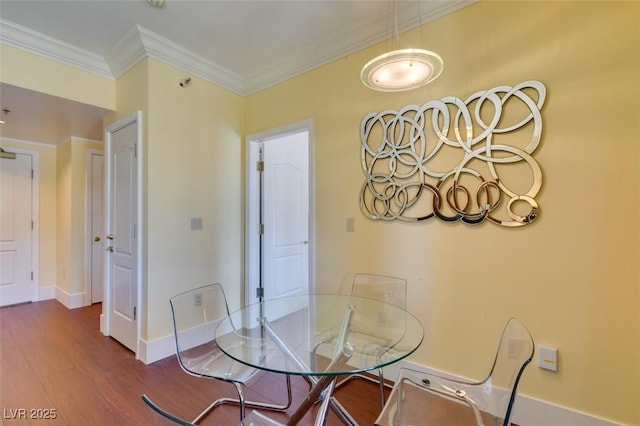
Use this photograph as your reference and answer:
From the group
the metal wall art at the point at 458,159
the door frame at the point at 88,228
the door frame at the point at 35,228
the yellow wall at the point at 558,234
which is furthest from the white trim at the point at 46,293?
the yellow wall at the point at 558,234

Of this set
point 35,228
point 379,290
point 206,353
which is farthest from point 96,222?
point 379,290

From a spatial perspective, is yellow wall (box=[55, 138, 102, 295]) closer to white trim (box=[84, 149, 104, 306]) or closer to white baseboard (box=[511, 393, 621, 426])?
white trim (box=[84, 149, 104, 306])

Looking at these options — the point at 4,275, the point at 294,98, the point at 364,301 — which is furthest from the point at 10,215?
the point at 364,301

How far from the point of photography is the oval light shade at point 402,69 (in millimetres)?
1312

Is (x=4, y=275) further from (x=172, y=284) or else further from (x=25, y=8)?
(x=25, y=8)

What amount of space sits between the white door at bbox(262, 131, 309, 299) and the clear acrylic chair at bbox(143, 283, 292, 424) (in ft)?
3.17

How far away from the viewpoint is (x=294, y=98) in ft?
8.93

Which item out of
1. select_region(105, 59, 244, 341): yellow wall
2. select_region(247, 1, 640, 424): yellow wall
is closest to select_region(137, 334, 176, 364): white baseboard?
select_region(105, 59, 244, 341): yellow wall

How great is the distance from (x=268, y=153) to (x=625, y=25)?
8.94ft

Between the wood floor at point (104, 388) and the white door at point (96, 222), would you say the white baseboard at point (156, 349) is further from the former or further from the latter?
the white door at point (96, 222)

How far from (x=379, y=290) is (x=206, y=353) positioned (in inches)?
48.2

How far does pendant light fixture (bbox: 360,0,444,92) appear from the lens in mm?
1312

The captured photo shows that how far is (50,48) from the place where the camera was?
2.33m

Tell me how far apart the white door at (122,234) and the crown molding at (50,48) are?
0.56 metres
